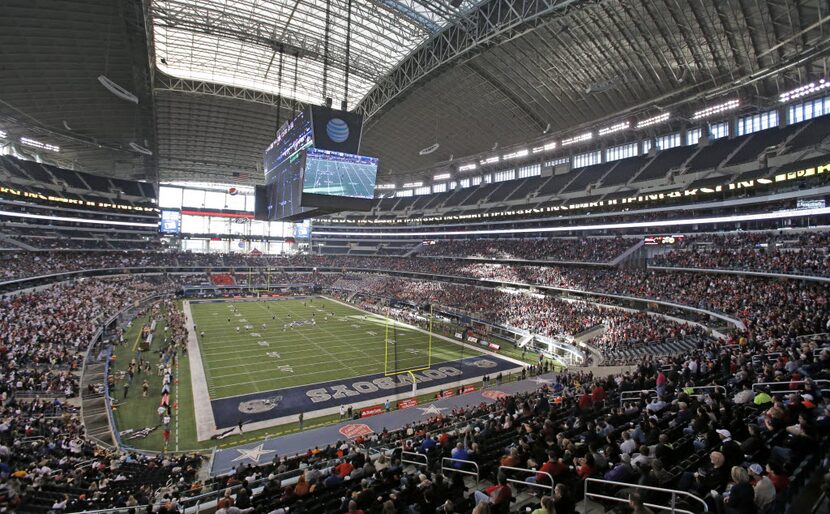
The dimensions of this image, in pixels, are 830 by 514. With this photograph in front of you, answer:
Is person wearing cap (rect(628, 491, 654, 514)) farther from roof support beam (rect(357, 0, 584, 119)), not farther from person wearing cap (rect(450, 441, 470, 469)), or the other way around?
roof support beam (rect(357, 0, 584, 119))

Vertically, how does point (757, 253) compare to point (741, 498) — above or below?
above

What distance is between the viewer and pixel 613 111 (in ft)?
135

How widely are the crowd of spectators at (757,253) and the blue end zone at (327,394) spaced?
1778cm

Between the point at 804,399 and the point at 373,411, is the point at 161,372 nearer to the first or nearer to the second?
the point at 373,411

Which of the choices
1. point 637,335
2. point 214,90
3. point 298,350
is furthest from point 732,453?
point 214,90

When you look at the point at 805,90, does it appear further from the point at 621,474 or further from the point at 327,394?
the point at 327,394

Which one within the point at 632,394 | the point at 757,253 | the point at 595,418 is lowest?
the point at 632,394

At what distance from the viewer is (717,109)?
35.8m

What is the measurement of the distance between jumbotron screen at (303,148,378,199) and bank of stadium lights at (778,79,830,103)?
1262 inches

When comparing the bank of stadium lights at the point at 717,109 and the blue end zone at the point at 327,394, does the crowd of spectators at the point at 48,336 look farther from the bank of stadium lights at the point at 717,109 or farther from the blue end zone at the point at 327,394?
the bank of stadium lights at the point at 717,109

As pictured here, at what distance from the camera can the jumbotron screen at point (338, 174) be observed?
21.5 metres

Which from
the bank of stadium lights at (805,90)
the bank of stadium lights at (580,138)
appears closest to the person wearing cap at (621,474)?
the bank of stadium lights at (805,90)

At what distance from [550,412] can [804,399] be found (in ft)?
18.7

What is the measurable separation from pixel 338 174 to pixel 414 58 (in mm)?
20830
